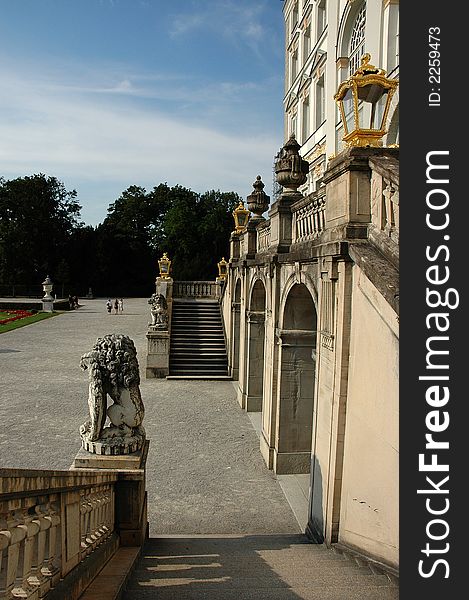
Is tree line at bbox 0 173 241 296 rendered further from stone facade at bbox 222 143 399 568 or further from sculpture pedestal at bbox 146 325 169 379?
stone facade at bbox 222 143 399 568

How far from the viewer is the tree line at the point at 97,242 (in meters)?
57.7

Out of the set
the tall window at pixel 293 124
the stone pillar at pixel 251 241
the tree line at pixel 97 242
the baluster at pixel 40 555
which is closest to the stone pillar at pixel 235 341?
the stone pillar at pixel 251 241

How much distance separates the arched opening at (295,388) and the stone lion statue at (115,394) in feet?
14.5

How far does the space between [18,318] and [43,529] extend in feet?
119

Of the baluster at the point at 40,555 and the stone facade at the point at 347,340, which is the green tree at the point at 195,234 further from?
the baluster at the point at 40,555

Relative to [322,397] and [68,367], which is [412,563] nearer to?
[322,397]

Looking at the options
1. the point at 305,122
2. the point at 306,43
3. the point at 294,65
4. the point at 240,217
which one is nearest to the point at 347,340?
the point at 240,217

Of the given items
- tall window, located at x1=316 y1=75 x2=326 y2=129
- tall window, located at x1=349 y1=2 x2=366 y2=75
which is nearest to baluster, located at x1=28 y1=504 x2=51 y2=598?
tall window, located at x1=349 y1=2 x2=366 y2=75

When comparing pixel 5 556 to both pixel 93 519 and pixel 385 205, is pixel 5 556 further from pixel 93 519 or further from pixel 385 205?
pixel 385 205

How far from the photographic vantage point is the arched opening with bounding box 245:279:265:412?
1501cm

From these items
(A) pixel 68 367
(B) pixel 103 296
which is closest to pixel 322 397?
(A) pixel 68 367

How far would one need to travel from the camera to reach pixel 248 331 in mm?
15367

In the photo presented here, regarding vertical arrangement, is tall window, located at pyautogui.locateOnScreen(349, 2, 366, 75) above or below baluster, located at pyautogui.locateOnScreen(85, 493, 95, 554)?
above

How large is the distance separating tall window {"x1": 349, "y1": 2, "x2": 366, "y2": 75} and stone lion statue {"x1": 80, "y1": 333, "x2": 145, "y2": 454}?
13414 millimetres
